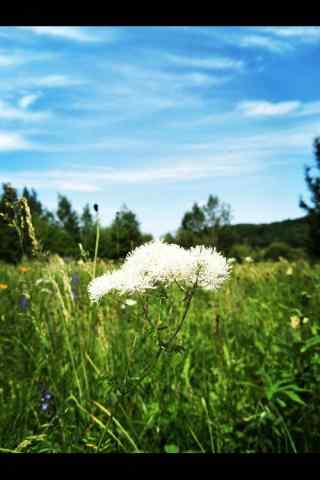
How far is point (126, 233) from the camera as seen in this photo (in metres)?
2.13

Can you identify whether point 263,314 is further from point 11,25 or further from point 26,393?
point 11,25

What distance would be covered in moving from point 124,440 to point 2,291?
214cm

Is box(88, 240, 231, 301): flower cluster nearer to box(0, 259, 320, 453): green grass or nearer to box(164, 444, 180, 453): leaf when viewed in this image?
box(0, 259, 320, 453): green grass

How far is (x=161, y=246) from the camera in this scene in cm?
102

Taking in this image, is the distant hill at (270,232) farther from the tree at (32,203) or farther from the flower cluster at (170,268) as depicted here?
the flower cluster at (170,268)

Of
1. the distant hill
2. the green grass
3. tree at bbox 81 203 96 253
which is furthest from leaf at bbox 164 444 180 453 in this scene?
the distant hill

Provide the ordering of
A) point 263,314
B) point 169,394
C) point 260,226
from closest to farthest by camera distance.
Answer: point 169,394
point 263,314
point 260,226

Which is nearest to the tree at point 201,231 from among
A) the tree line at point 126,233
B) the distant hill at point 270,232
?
the tree line at point 126,233

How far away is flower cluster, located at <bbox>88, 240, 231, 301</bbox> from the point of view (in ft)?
3.25

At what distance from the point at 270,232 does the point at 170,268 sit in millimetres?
40041

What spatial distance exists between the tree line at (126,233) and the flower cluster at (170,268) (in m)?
0.12

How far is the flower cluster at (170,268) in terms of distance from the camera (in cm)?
99

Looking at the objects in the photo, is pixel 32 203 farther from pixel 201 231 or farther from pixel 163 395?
pixel 163 395
